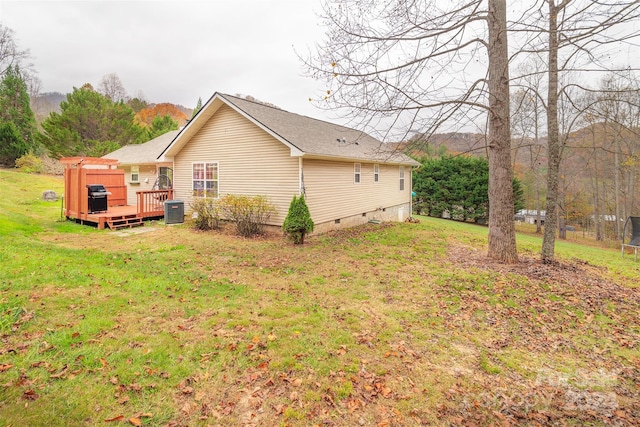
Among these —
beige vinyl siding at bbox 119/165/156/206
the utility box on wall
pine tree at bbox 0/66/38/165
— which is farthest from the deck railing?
pine tree at bbox 0/66/38/165

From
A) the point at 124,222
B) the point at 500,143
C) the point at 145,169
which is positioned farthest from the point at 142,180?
the point at 500,143

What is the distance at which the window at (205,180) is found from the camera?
1248cm

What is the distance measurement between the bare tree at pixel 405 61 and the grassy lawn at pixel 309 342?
337 centimetres

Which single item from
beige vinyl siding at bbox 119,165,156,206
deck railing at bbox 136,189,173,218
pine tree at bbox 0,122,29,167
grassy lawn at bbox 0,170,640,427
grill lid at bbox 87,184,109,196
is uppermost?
pine tree at bbox 0,122,29,167

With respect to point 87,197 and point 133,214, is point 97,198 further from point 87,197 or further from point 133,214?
point 133,214

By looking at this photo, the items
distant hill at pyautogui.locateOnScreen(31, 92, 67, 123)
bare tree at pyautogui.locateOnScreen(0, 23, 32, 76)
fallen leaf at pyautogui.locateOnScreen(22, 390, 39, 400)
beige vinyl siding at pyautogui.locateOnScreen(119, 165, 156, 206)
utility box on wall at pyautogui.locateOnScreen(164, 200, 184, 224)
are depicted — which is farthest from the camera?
distant hill at pyautogui.locateOnScreen(31, 92, 67, 123)

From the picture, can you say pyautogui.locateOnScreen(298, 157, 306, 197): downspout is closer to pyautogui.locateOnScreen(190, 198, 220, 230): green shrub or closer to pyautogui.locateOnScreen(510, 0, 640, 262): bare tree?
pyautogui.locateOnScreen(190, 198, 220, 230): green shrub

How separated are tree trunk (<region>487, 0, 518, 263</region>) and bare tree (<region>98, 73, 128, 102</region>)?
50.9 metres

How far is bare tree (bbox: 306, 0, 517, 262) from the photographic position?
5.39 meters

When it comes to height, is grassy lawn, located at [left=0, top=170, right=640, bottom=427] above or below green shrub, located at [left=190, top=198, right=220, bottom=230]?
below

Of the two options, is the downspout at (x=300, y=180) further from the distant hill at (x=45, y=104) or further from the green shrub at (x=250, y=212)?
the distant hill at (x=45, y=104)

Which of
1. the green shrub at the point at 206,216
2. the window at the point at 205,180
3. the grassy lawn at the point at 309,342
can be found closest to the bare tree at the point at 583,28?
the grassy lawn at the point at 309,342

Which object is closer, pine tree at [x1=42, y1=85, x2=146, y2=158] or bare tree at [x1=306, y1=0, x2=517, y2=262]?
bare tree at [x1=306, y1=0, x2=517, y2=262]

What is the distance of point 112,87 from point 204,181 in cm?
4342
